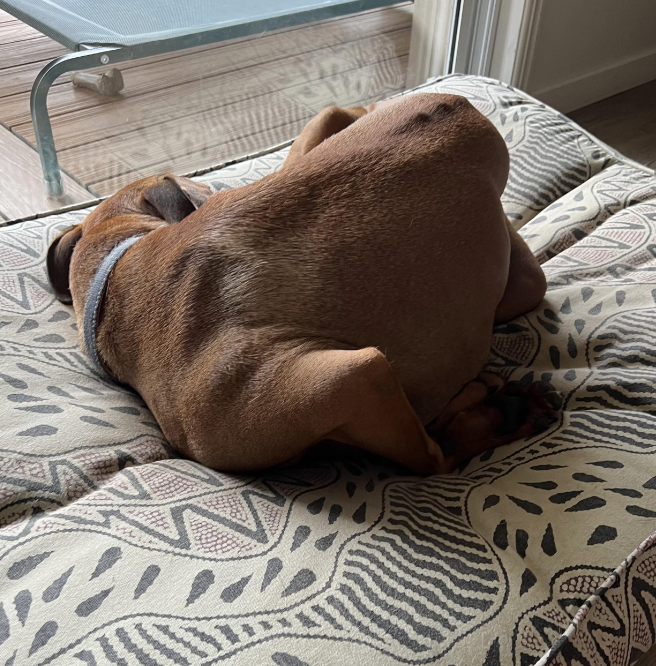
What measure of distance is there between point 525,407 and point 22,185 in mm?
1649

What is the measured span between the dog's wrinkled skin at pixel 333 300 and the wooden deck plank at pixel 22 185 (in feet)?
3.19

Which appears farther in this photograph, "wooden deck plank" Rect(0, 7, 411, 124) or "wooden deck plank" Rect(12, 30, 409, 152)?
"wooden deck plank" Rect(12, 30, 409, 152)

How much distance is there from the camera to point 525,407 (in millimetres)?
1241

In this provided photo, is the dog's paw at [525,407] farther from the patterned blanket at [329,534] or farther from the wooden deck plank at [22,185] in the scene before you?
the wooden deck plank at [22,185]

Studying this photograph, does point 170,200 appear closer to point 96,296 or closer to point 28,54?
point 96,296

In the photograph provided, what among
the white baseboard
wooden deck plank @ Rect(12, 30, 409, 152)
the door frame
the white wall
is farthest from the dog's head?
the white baseboard

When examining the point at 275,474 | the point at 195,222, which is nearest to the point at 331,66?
the point at 195,222

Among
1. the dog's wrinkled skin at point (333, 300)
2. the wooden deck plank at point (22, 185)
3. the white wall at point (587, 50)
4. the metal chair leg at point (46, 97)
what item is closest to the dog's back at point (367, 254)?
the dog's wrinkled skin at point (333, 300)

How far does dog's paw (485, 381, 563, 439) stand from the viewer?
3.97ft

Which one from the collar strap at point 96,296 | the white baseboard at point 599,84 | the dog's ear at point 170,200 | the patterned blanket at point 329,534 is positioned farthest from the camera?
the white baseboard at point 599,84

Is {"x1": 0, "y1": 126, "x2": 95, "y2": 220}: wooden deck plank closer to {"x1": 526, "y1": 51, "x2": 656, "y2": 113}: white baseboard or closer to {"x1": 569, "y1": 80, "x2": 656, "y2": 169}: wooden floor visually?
{"x1": 526, "y1": 51, "x2": 656, "y2": 113}: white baseboard

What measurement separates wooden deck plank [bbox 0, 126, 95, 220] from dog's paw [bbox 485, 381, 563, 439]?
1.46 metres

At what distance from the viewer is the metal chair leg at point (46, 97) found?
6.59ft

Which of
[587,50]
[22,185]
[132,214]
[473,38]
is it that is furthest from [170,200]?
[587,50]
